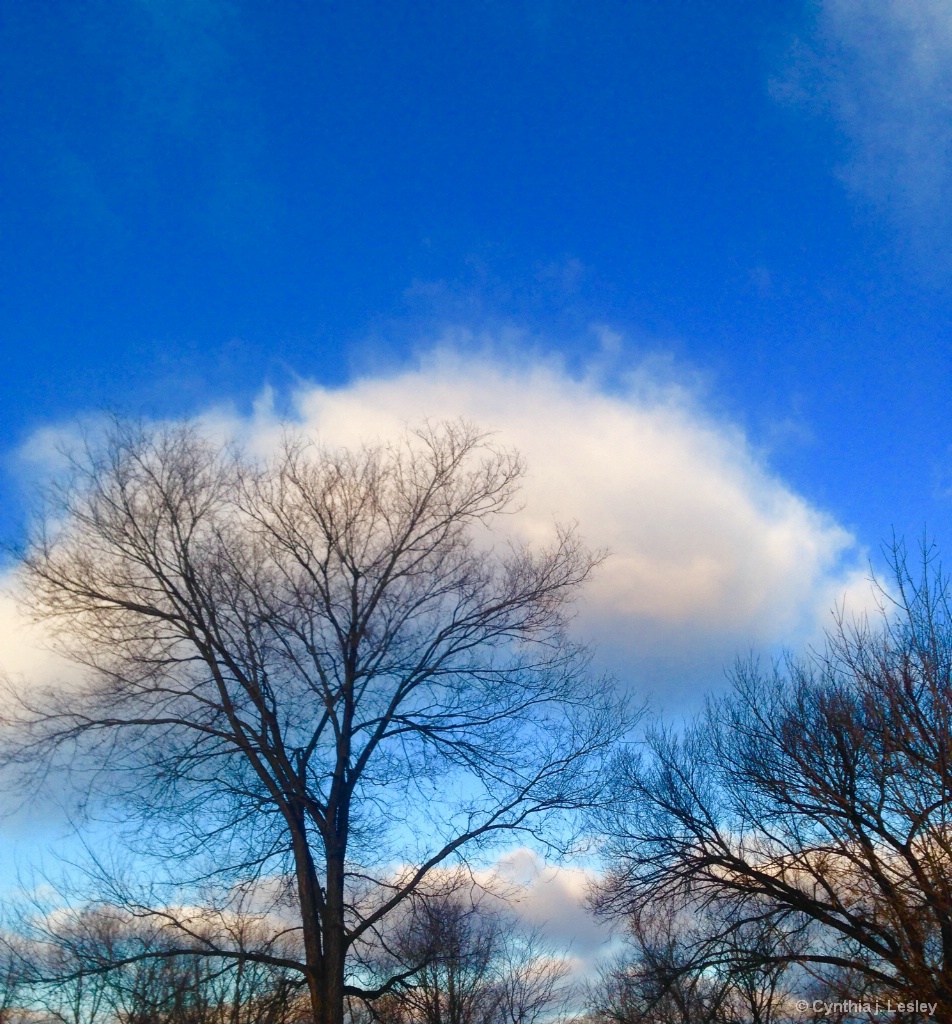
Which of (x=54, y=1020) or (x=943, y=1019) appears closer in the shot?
(x=943, y=1019)

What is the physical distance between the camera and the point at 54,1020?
63.3 ft

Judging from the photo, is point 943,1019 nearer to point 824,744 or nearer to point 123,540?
point 824,744

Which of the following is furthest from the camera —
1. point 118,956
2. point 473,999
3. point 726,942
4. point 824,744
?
point 473,999

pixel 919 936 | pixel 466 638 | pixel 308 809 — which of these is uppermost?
pixel 466 638

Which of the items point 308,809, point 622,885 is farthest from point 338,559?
point 622,885

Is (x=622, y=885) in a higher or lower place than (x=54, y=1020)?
higher

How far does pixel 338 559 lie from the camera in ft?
51.3

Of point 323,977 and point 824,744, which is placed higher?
point 824,744

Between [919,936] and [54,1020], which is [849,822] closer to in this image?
[919,936]

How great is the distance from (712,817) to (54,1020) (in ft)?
47.0

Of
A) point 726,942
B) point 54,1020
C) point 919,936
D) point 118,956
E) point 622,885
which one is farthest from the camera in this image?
point 54,1020

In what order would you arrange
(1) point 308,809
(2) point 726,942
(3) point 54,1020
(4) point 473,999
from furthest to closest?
(4) point 473,999
(3) point 54,1020
(2) point 726,942
(1) point 308,809

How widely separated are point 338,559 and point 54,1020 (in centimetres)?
1236

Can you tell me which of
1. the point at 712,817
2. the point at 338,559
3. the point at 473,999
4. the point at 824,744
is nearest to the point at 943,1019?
the point at 824,744
